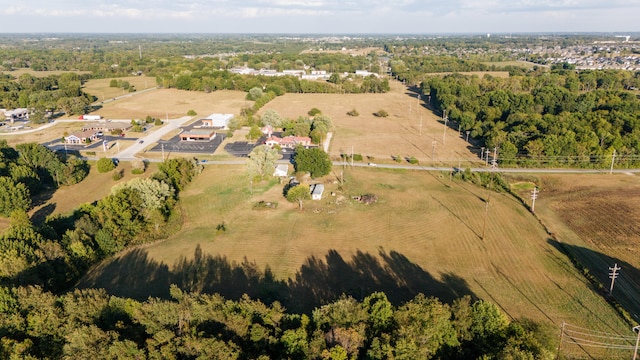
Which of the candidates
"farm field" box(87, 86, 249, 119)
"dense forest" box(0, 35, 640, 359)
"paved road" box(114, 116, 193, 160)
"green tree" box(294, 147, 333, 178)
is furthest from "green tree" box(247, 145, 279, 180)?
"farm field" box(87, 86, 249, 119)

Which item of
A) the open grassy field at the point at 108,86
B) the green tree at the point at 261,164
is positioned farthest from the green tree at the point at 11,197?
the open grassy field at the point at 108,86

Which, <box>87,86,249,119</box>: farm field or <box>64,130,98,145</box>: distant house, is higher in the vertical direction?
<box>87,86,249,119</box>: farm field

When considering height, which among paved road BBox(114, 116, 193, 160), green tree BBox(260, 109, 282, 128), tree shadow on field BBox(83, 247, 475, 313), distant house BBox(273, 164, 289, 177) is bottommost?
tree shadow on field BBox(83, 247, 475, 313)

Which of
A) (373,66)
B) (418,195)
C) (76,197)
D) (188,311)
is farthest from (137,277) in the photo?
(373,66)

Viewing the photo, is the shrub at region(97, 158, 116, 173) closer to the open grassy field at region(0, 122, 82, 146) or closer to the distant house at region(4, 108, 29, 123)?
the open grassy field at region(0, 122, 82, 146)

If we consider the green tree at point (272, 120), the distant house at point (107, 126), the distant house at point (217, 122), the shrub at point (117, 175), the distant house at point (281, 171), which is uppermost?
the green tree at point (272, 120)

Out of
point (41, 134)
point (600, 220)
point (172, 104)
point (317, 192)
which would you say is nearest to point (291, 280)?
point (317, 192)

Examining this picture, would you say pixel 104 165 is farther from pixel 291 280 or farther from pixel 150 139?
pixel 291 280

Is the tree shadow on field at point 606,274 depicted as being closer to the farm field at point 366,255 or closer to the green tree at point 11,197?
the farm field at point 366,255

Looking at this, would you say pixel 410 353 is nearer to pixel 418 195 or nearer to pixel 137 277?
pixel 137 277
